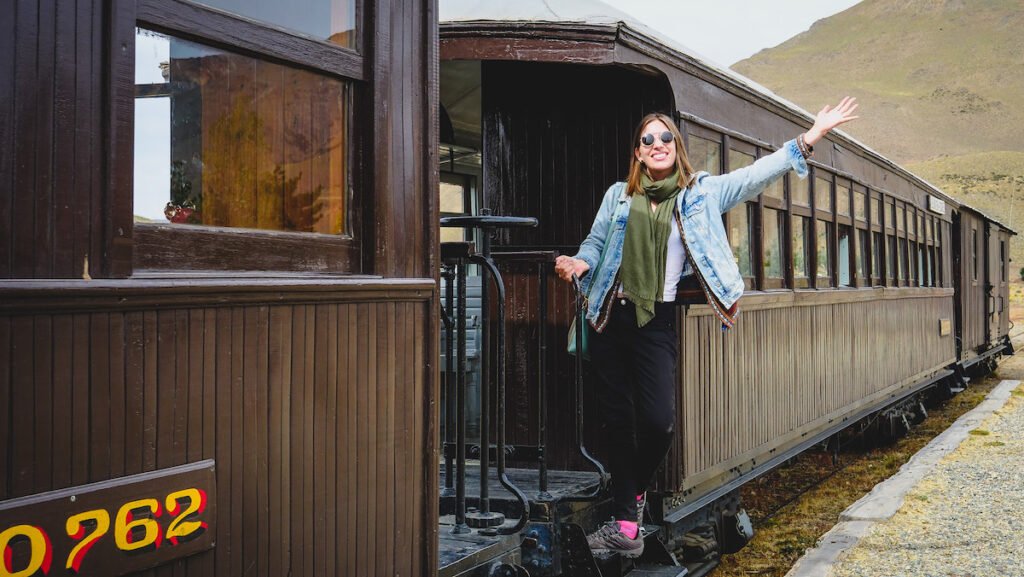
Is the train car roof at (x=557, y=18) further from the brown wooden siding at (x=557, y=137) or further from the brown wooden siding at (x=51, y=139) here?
the brown wooden siding at (x=51, y=139)

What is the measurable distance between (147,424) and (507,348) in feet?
10.5

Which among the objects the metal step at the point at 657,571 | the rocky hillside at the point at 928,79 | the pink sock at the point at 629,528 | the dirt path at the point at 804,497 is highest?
the rocky hillside at the point at 928,79

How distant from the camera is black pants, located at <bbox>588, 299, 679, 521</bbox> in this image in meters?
3.99

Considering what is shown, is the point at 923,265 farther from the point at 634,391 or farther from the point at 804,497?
the point at 634,391

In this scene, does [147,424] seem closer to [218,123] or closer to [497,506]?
[218,123]

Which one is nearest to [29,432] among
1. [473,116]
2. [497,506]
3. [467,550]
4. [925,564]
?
[467,550]

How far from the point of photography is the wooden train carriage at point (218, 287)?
1.95 metres

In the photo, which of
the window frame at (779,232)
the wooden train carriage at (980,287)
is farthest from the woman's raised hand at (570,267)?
the wooden train carriage at (980,287)

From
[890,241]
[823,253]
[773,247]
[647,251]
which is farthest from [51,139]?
[890,241]

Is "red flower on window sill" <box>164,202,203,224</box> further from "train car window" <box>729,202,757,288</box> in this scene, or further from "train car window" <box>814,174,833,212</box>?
"train car window" <box>814,174,833,212</box>

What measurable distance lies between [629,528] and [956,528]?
10.3 feet

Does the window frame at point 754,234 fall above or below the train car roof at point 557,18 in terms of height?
below

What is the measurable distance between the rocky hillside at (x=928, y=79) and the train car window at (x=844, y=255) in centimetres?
9006

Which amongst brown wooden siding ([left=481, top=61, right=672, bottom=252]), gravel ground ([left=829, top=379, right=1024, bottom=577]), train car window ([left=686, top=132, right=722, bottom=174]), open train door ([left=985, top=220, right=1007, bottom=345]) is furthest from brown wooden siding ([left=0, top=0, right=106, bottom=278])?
open train door ([left=985, top=220, right=1007, bottom=345])
